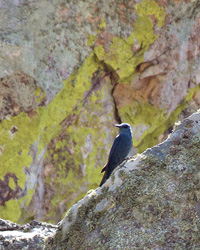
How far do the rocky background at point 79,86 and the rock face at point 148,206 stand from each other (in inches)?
218

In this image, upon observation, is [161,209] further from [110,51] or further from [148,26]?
[148,26]

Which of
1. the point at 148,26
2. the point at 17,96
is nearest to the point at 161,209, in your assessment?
the point at 17,96

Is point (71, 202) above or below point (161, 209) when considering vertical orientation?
below

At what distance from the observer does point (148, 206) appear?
3879 mm

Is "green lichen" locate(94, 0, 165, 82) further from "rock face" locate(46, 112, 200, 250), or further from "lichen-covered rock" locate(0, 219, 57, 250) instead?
"rock face" locate(46, 112, 200, 250)

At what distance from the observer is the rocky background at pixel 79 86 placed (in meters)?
9.63

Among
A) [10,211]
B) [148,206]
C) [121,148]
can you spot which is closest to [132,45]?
[10,211]

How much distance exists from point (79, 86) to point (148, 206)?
7.28m

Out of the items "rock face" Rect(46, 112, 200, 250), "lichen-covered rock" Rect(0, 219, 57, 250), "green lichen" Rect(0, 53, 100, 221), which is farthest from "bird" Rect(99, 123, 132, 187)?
"green lichen" Rect(0, 53, 100, 221)

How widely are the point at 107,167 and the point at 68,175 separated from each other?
17.4 ft

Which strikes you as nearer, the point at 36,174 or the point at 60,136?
the point at 36,174

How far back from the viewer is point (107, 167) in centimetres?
602

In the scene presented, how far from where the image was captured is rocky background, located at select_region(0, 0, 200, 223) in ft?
31.6

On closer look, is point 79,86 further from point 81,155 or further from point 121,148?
point 121,148
